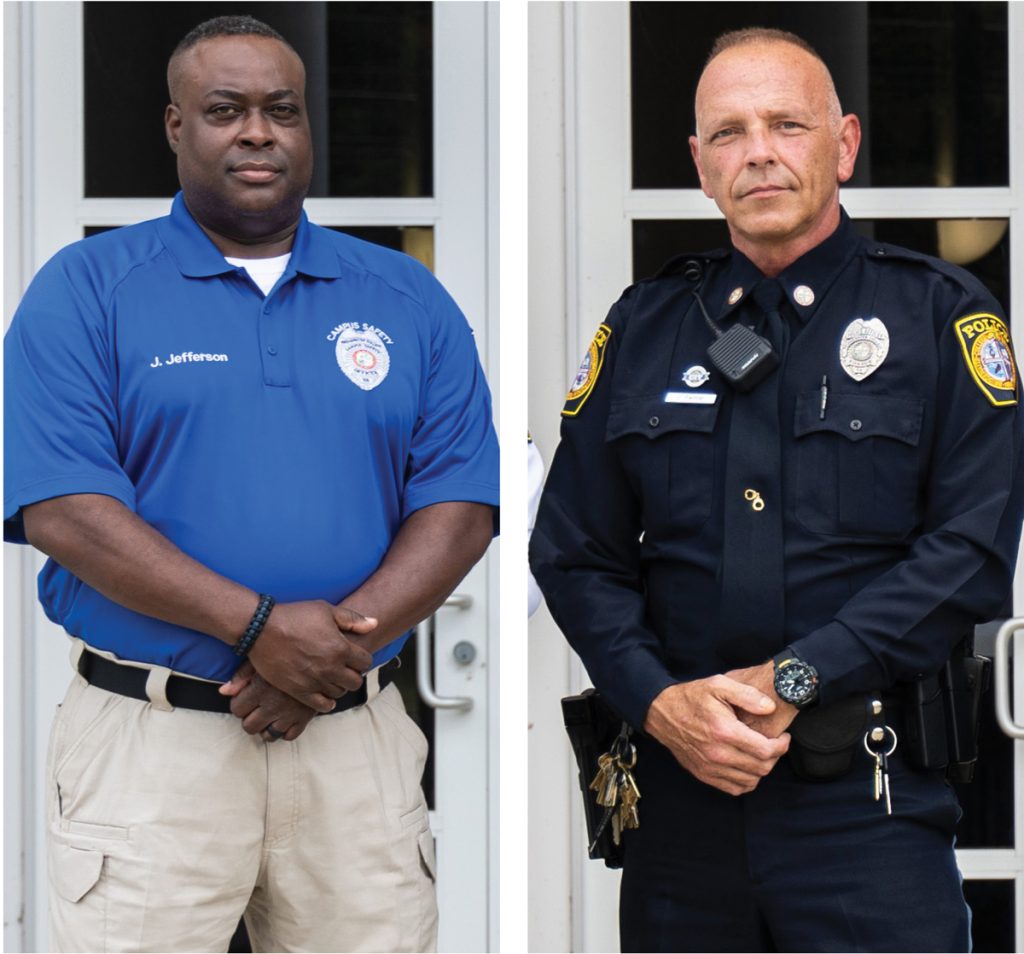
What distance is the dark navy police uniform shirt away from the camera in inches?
76.8

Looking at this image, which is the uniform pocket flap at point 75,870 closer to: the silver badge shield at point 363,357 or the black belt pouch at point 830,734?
the silver badge shield at point 363,357

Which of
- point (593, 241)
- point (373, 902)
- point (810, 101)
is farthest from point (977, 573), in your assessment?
point (593, 241)

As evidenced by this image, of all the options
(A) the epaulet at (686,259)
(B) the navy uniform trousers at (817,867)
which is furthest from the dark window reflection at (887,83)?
(B) the navy uniform trousers at (817,867)

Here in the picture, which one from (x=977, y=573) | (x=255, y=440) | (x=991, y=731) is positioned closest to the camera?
(x=977, y=573)

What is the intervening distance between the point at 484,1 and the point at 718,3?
46cm

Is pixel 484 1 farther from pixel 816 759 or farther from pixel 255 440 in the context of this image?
pixel 816 759

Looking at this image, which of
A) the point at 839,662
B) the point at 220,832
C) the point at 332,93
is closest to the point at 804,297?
the point at 839,662

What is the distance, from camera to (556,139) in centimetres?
294

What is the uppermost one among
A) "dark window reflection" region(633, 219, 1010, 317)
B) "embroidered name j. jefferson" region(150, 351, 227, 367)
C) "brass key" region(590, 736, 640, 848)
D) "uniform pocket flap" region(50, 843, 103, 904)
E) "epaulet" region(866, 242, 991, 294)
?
"dark window reflection" region(633, 219, 1010, 317)

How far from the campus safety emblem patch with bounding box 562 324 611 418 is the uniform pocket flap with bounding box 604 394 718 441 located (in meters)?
0.06

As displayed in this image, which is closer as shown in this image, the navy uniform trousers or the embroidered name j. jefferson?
the navy uniform trousers

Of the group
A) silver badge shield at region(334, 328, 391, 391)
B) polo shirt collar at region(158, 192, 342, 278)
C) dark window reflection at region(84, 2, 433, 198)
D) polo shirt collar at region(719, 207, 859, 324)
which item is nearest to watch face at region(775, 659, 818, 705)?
polo shirt collar at region(719, 207, 859, 324)

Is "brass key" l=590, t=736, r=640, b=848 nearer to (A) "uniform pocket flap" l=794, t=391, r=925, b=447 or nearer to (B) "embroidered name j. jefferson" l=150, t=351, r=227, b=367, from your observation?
(A) "uniform pocket flap" l=794, t=391, r=925, b=447

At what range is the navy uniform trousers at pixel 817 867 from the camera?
197 cm
